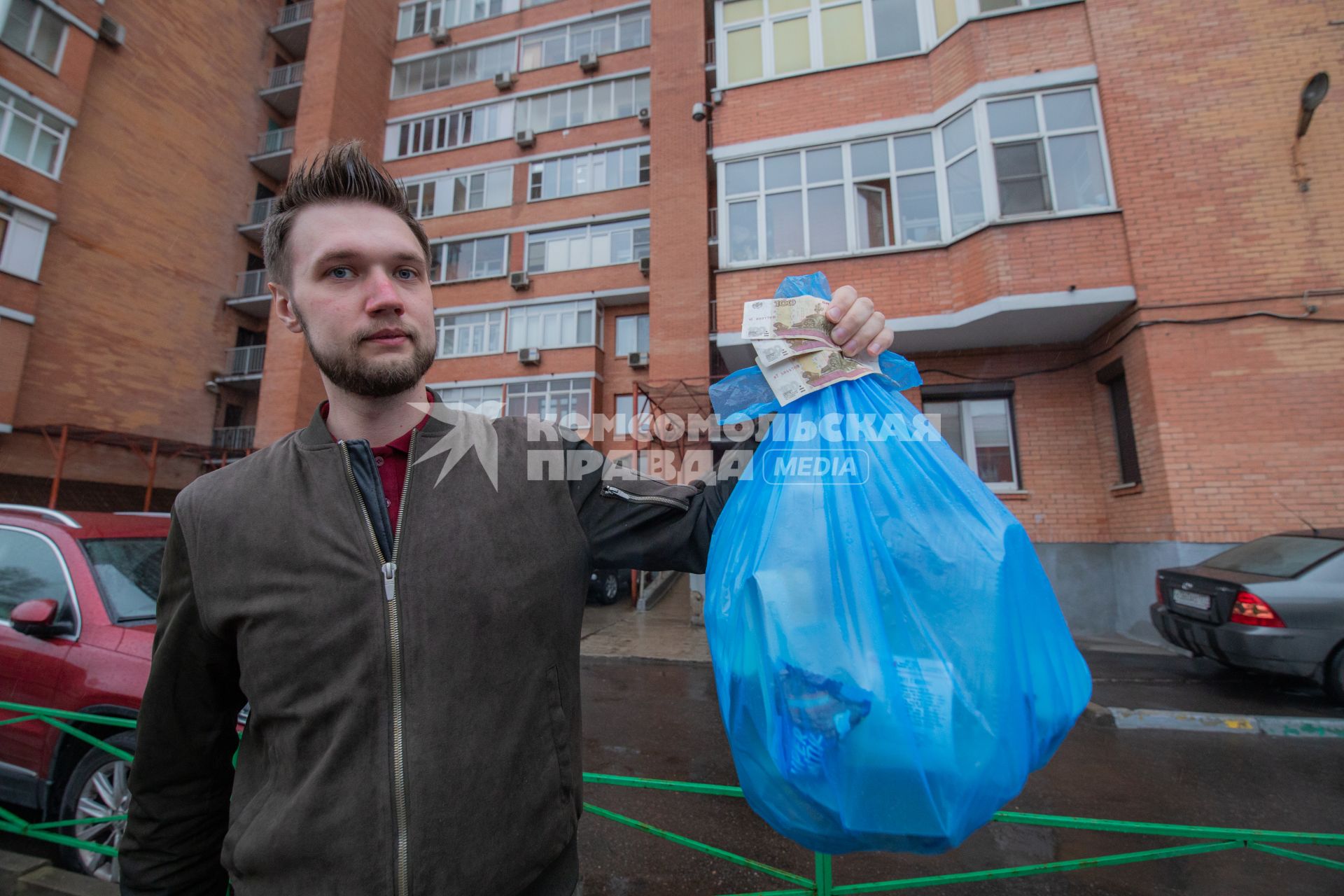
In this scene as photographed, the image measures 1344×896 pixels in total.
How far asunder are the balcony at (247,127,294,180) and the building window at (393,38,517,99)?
4344 mm

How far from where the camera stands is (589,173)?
64.4 feet

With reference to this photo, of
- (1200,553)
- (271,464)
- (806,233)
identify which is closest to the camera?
(271,464)

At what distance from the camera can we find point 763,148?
9.77 meters

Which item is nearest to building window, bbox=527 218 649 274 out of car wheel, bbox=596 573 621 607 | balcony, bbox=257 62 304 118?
car wheel, bbox=596 573 621 607

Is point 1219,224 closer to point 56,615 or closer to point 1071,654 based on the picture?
point 1071,654

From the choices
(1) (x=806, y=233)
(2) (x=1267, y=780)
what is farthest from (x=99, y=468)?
(2) (x=1267, y=780)

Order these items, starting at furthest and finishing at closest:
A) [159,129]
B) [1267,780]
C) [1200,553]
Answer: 1. [159,129]
2. [1200,553]
3. [1267,780]

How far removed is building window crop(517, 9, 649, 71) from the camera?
19797 millimetres

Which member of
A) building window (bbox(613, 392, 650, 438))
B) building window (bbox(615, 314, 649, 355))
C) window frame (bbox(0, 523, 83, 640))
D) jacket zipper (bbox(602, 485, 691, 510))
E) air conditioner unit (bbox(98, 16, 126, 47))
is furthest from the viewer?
building window (bbox(615, 314, 649, 355))

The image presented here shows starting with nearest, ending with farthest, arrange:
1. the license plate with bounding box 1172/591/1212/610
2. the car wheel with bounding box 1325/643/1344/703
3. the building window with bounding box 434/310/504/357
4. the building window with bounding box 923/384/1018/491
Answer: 1. the car wheel with bounding box 1325/643/1344/703
2. the license plate with bounding box 1172/591/1212/610
3. the building window with bounding box 923/384/1018/491
4. the building window with bounding box 434/310/504/357

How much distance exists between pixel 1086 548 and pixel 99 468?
23763 mm

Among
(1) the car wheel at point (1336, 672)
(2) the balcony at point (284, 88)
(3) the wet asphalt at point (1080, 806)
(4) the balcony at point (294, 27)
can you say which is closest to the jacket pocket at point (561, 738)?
(3) the wet asphalt at point (1080, 806)

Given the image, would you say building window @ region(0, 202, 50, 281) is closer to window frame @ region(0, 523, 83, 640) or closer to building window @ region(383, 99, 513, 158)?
building window @ region(383, 99, 513, 158)

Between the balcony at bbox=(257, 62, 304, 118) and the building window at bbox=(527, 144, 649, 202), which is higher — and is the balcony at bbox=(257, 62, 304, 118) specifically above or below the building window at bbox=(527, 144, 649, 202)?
above
